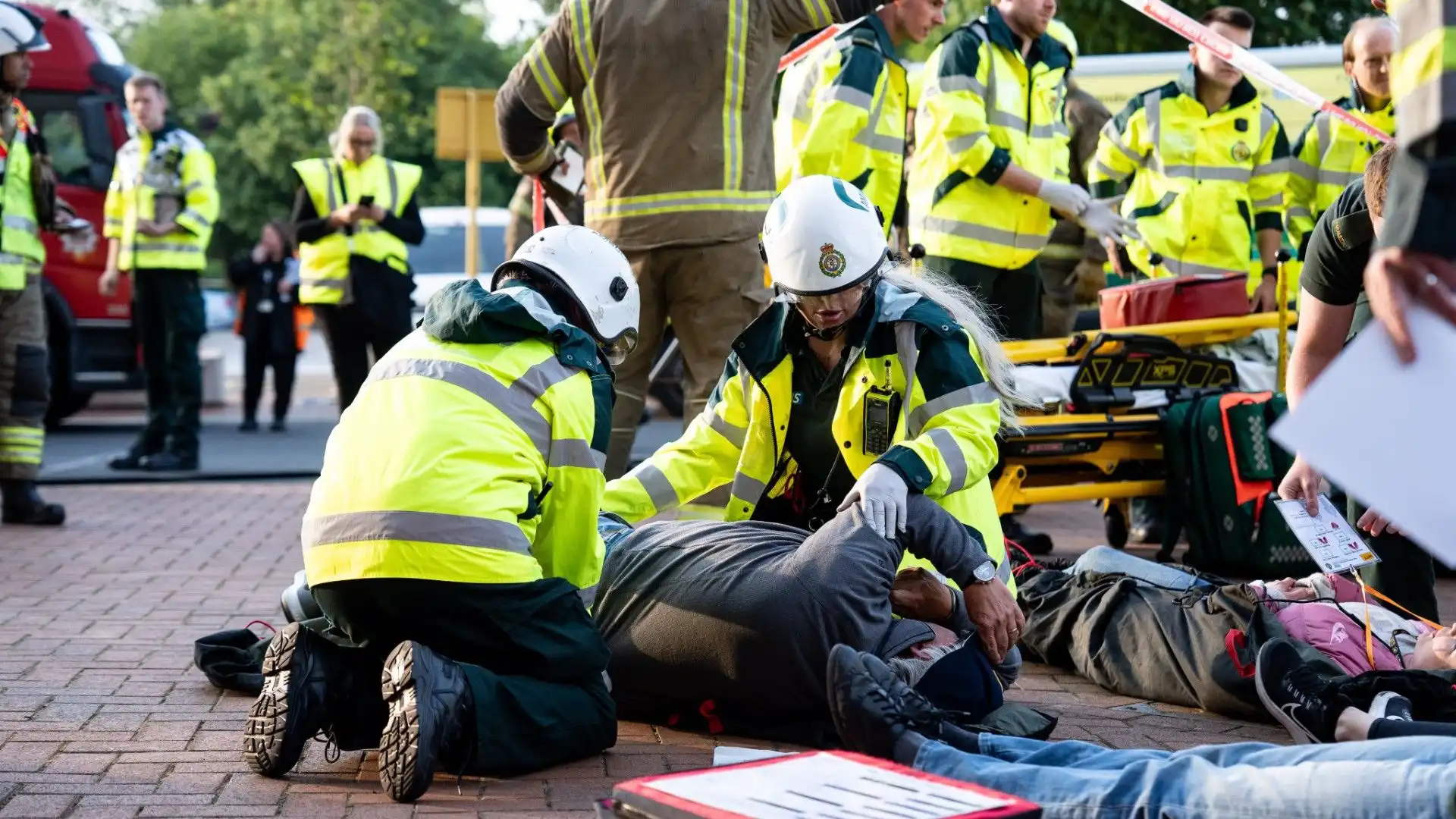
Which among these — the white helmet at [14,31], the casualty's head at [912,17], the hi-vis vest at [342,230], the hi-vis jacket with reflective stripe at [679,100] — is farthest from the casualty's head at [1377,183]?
the hi-vis vest at [342,230]

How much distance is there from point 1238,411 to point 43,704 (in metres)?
4.47

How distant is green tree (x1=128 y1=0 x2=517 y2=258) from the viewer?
95.1 feet

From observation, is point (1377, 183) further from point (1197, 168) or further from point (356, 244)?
point (356, 244)

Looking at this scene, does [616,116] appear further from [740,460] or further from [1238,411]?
[1238,411]

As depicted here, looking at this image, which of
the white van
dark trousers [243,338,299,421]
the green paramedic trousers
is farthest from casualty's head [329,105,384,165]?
the white van

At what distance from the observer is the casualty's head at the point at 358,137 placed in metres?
10.9

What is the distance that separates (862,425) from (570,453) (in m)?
0.91

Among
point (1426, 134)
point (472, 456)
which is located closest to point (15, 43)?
point (472, 456)

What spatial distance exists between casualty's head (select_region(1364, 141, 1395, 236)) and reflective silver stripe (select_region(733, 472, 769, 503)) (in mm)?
1726

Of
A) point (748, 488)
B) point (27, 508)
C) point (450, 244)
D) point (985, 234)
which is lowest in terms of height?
point (27, 508)

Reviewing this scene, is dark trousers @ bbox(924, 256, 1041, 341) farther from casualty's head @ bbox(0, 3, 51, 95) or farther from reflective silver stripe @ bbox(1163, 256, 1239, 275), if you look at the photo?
casualty's head @ bbox(0, 3, 51, 95)

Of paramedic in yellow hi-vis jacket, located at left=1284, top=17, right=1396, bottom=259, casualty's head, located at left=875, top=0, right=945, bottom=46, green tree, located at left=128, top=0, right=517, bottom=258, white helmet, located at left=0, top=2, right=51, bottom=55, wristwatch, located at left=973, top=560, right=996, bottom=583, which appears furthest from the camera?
green tree, located at left=128, top=0, right=517, bottom=258

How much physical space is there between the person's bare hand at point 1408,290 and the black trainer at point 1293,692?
5.61 ft

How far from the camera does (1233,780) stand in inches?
121
